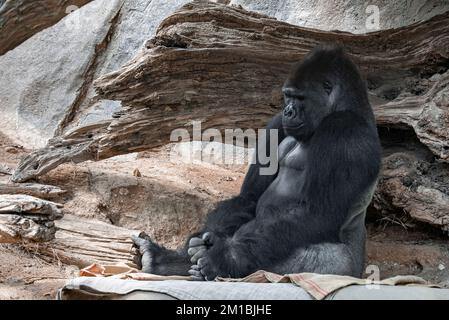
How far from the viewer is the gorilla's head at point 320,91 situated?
12.8 feet

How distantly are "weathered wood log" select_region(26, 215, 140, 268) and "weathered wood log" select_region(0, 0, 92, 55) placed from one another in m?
1.34

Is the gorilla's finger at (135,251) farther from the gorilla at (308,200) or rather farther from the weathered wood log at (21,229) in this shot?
the weathered wood log at (21,229)

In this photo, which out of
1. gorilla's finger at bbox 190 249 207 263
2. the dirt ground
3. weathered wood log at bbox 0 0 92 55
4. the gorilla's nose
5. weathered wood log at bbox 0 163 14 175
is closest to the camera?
gorilla's finger at bbox 190 249 207 263

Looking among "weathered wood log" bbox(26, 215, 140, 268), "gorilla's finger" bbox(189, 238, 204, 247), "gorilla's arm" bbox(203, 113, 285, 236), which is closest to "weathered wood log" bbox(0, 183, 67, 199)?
"weathered wood log" bbox(26, 215, 140, 268)

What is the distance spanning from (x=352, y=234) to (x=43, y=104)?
151 inches

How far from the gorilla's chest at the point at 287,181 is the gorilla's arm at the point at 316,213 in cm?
11

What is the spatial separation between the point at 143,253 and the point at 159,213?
3.13ft

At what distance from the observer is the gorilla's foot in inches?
160

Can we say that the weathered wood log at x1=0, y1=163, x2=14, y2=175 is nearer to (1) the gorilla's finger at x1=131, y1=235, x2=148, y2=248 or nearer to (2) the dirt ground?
(2) the dirt ground

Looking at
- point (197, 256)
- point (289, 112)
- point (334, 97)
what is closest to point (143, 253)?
point (197, 256)

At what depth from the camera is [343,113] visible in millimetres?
3818
